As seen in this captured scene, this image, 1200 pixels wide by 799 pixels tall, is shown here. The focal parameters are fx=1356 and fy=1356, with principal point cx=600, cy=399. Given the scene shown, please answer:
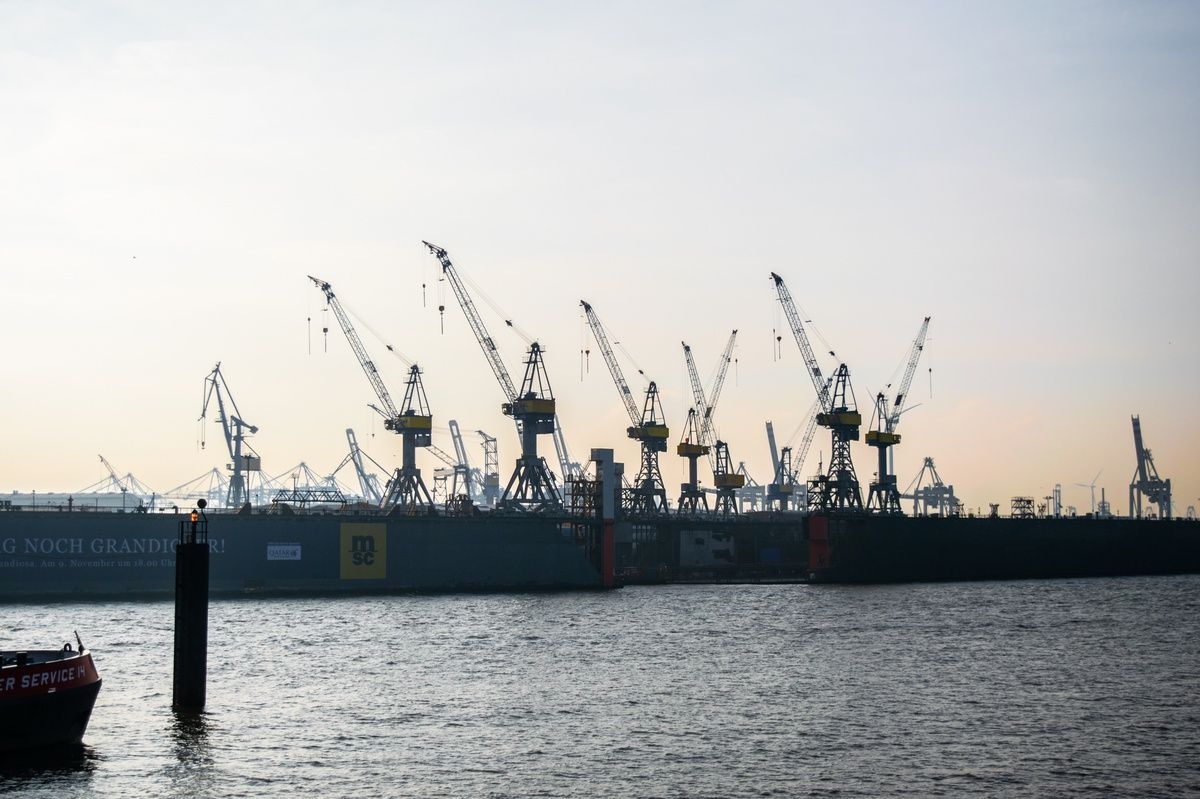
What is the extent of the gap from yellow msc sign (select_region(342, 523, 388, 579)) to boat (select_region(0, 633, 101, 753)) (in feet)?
228

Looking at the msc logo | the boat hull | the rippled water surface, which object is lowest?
the rippled water surface

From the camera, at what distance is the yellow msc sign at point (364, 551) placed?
364ft

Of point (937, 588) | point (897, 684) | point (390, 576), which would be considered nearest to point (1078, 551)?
point (937, 588)

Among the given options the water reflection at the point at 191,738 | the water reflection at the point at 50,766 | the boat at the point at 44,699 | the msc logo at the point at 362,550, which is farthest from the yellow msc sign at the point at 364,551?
the water reflection at the point at 50,766

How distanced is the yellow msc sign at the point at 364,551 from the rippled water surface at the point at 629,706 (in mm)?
19358

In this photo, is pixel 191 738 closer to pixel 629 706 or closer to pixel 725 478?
pixel 629 706

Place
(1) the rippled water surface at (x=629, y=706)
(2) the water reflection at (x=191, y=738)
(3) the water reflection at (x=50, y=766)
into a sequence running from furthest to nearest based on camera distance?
(2) the water reflection at (x=191, y=738), (1) the rippled water surface at (x=629, y=706), (3) the water reflection at (x=50, y=766)

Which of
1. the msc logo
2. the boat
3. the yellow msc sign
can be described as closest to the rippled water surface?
the boat

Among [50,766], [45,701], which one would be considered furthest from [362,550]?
[50,766]

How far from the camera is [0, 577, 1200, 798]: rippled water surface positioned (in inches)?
1499

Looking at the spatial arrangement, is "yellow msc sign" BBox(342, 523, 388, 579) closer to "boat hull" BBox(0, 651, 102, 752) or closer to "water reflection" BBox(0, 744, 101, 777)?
"boat hull" BBox(0, 651, 102, 752)

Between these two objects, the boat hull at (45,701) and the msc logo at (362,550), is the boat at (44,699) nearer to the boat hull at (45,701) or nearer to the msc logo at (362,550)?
the boat hull at (45,701)

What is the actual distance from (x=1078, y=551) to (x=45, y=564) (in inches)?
4679

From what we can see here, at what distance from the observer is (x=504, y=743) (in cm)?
4338
